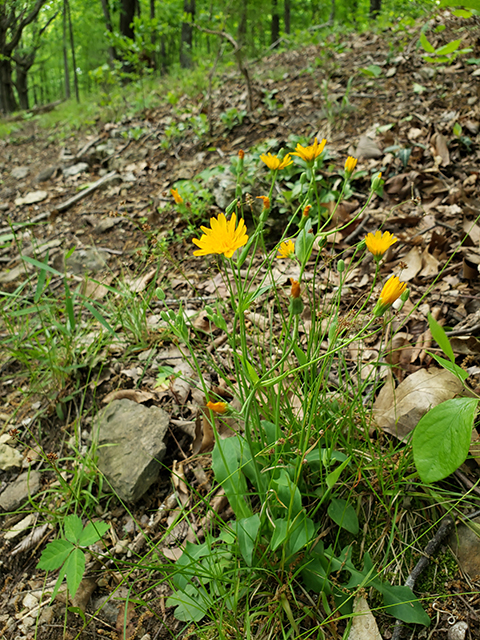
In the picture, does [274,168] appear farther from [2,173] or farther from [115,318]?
[2,173]

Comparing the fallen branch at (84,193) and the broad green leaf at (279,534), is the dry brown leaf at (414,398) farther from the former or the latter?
the fallen branch at (84,193)

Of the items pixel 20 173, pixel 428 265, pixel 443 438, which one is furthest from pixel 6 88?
pixel 443 438

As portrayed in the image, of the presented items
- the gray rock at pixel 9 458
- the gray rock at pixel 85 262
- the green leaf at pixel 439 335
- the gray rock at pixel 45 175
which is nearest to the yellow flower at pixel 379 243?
the green leaf at pixel 439 335

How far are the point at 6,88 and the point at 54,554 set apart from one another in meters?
16.7

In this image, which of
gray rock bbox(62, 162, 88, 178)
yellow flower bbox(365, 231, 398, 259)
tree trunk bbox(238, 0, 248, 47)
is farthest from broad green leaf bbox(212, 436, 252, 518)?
gray rock bbox(62, 162, 88, 178)

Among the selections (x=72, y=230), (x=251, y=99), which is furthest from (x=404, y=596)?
(x=251, y=99)

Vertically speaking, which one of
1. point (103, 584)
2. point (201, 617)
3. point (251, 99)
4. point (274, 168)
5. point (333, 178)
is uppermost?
point (251, 99)

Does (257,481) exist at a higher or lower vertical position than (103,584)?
higher

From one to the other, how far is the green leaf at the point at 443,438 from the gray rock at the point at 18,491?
1411mm

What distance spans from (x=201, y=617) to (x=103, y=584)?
44 centimetres

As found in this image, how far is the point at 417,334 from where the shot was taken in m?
1.45

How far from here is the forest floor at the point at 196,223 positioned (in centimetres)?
133

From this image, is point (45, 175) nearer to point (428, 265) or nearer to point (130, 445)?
point (130, 445)

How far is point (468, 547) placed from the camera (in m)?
0.97
